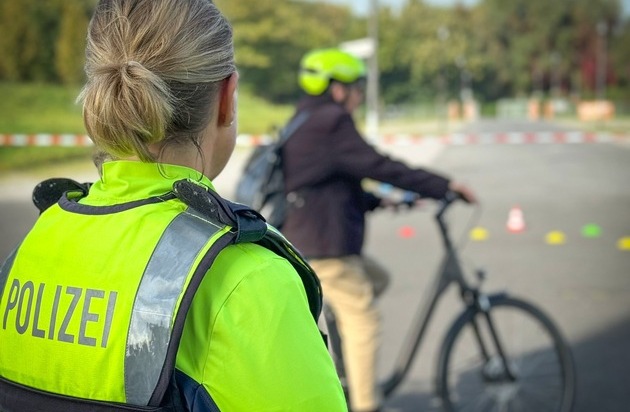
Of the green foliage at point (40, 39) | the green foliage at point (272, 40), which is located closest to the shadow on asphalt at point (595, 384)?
the green foliage at point (40, 39)

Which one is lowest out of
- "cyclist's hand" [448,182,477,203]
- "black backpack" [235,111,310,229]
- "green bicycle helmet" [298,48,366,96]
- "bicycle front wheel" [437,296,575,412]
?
"bicycle front wheel" [437,296,575,412]

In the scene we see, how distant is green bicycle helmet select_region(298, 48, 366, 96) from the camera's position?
13.1ft

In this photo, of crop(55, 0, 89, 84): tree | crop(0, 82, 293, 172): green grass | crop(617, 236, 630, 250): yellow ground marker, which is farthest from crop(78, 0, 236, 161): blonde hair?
crop(55, 0, 89, 84): tree

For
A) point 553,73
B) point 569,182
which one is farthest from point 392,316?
point 553,73

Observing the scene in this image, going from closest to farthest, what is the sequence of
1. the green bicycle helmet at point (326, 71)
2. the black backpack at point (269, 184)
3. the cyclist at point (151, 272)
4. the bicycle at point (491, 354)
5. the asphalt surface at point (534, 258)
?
the cyclist at point (151, 272) → the black backpack at point (269, 184) → the green bicycle helmet at point (326, 71) → the bicycle at point (491, 354) → the asphalt surface at point (534, 258)

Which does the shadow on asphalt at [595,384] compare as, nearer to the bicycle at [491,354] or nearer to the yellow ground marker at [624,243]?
the bicycle at [491,354]

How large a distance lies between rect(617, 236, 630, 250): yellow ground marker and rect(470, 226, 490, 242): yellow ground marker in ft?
4.57

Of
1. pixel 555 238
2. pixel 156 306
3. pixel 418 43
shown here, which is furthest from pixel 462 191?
A: pixel 418 43

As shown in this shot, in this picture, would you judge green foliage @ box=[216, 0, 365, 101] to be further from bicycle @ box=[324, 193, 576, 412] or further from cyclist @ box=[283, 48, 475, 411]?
bicycle @ box=[324, 193, 576, 412]

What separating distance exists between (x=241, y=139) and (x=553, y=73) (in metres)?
69.7

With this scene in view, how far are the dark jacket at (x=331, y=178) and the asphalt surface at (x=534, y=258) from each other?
1.00m

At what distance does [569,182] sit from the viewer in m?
15.8

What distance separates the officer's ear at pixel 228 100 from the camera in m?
1.46

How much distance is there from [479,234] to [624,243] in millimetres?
1565
